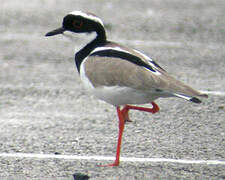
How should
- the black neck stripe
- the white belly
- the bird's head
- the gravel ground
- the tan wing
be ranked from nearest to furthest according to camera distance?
the tan wing < the white belly < the black neck stripe < the gravel ground < the bird's head

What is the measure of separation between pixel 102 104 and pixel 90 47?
7.42 feet

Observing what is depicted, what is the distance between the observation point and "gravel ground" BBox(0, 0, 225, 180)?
5.88 m

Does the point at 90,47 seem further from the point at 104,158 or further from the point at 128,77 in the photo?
the point at 104,158

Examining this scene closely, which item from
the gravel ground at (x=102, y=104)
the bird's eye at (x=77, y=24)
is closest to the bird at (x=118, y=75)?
the bird's eye at (x=77, y=24)

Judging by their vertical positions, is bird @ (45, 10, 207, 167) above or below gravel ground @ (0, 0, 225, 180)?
above

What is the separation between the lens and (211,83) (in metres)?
9.14

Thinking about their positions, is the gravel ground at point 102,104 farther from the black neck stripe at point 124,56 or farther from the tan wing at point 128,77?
the tan wing at point 128,77

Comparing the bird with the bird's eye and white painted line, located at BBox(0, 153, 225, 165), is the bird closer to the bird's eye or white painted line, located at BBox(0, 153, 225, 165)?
the bird's eye

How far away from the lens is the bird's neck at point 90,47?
19.7ft

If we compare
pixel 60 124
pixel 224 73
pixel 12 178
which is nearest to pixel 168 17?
pixel 224 73

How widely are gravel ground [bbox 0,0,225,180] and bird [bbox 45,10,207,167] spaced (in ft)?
0.57

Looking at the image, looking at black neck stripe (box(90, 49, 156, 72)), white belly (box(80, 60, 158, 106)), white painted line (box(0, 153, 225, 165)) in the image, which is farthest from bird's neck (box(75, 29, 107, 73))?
white painted line (box(0, 153, 225, 165))

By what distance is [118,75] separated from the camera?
18.7ft

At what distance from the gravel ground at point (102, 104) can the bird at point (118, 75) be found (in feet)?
0.57
